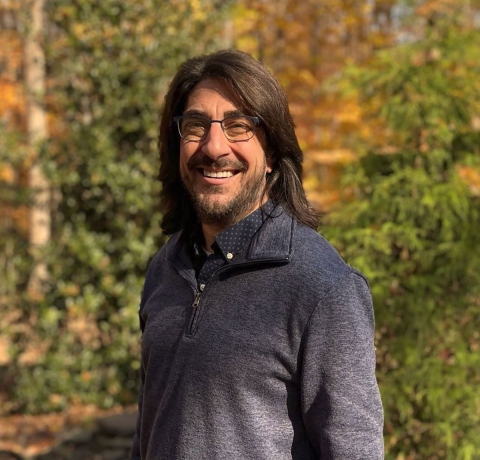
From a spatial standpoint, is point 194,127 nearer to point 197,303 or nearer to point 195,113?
point 195,113

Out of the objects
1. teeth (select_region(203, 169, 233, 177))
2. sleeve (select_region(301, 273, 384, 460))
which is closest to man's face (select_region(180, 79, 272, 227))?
teeth (select_region(203, 169, 233, 177))

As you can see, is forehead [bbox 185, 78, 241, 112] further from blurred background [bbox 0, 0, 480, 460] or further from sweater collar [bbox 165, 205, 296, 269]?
blurred background [bbox 0, 0, 480, 460]

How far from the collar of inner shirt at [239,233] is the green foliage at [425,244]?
70.6 inches

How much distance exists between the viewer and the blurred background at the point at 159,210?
358 cm

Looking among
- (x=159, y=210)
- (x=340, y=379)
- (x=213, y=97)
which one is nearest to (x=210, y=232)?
(x=213, y=97)

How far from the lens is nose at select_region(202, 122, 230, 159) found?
1791mm

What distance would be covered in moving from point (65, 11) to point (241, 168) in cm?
472

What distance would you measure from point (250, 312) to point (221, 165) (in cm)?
38

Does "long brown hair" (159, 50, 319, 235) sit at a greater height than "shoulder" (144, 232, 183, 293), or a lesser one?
greater

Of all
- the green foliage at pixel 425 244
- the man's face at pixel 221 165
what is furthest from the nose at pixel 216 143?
the green foliage at pixel 425 244

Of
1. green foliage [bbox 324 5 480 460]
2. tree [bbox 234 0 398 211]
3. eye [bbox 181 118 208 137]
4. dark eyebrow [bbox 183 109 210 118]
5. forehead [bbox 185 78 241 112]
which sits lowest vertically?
green foliage [bbox 324 5 480 460]

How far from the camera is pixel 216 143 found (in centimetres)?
179

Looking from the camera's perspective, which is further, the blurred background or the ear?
the blurred background

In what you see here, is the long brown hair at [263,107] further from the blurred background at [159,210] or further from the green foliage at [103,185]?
the green foliage at [103,185]
